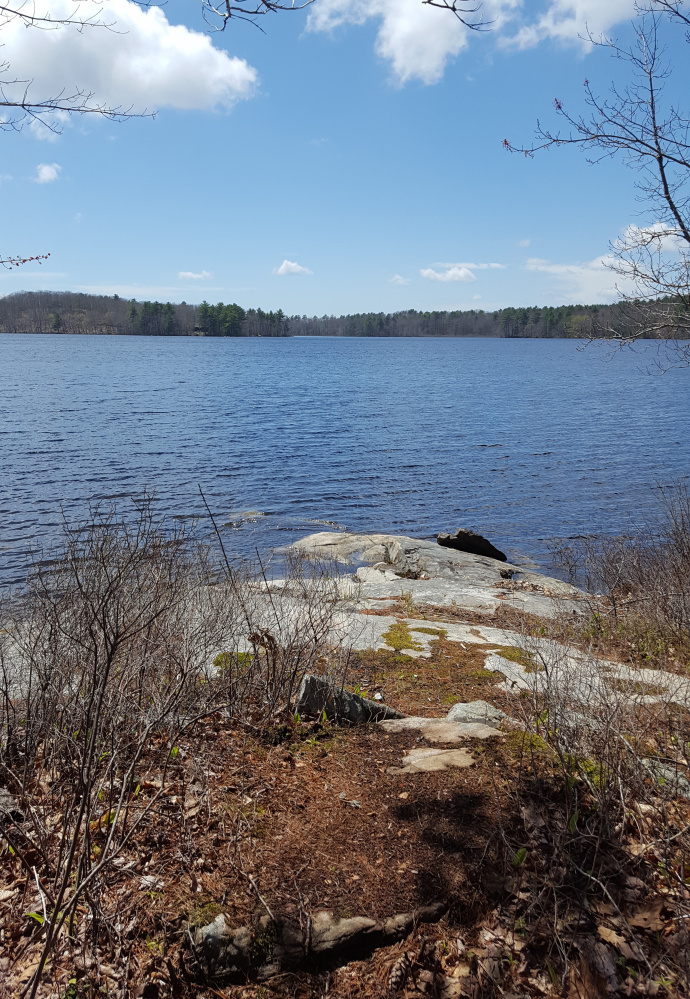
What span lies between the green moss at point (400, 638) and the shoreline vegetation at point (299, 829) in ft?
6.03

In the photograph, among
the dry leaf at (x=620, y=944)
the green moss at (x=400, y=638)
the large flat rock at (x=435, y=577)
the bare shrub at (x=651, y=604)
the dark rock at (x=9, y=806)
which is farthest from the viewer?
the large flat rock at (x=435, y=577)

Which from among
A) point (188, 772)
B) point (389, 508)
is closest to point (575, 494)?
point (389, 508)

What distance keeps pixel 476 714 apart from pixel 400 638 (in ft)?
8.23

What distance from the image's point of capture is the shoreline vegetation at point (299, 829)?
3.06m

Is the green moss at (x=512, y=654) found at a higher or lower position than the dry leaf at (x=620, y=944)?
lower

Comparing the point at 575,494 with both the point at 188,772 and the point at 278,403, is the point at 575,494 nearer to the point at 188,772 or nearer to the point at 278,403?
the point at 188,772

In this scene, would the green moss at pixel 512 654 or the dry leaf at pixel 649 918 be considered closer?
the dry leaf at pixel 649 918

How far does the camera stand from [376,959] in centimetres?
320

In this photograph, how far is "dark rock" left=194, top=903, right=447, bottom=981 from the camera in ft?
10.3

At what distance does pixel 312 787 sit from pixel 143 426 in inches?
1244

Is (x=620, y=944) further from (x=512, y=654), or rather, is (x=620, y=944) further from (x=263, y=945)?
(x=512, y=654)

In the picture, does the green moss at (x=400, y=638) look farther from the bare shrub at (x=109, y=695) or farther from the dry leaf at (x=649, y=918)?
the dry leaf at (x=649, y=918)

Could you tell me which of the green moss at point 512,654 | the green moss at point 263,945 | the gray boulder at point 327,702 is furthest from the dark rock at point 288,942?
the green moss at point 512,654

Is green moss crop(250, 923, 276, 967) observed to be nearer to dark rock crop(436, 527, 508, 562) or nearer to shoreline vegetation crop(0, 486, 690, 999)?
shoreline vegetation crop(0, 486, 690, 999)
